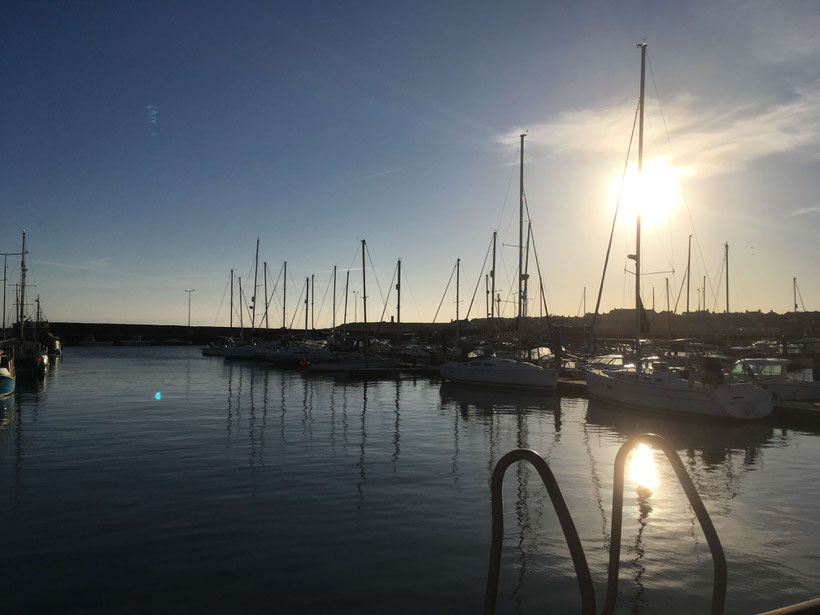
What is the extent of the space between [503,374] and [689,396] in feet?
55.9

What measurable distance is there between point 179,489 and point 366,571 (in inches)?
295

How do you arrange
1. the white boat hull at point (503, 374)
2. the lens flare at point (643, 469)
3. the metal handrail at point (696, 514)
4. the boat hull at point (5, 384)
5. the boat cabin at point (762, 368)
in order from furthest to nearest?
the white boat hull at point (503, 374), the boat hull at point (5, 384), the boat cabin at point (762, 368), the lens flare at point (643, 469), the metal handrail at point (696, 514)

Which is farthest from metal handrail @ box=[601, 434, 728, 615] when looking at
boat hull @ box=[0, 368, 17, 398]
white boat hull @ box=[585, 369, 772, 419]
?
boat hull @ box=[0, 368, 17, 398]

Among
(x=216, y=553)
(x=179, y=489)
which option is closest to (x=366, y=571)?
(x=216, y=553)

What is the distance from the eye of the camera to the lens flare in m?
17.1

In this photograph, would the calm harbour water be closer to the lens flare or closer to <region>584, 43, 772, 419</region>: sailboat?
the lens flare

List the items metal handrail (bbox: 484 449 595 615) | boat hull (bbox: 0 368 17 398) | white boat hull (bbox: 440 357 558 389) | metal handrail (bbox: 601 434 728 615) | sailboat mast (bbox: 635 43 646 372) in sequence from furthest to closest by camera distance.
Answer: white boat hull (bbox: 440 357 558 389)
boat hull (bbox: 0 368 17 398)
sailboat mast (bbox: 635 43 646 372)
metal handrail (bbox: 601 434 728 615)
metal handrail (bbox: 484 449 595 615)

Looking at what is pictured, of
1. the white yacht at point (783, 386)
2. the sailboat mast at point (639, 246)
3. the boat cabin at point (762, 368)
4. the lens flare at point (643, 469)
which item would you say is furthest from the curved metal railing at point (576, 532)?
the boat cabin at point (762, 368)

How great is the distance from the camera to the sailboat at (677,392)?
28.3 metres

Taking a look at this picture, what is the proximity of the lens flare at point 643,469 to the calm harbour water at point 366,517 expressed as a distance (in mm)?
366

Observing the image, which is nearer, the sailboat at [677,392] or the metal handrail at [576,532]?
the metal handrail at [576,532]

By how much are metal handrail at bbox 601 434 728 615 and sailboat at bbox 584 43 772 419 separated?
24197 mm

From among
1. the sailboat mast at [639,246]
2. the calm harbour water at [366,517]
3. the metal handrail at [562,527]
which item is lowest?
the calm harbour water at [366,517]

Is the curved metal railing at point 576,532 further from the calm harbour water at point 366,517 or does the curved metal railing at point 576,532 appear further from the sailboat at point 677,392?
the sailboat at point 677,392
